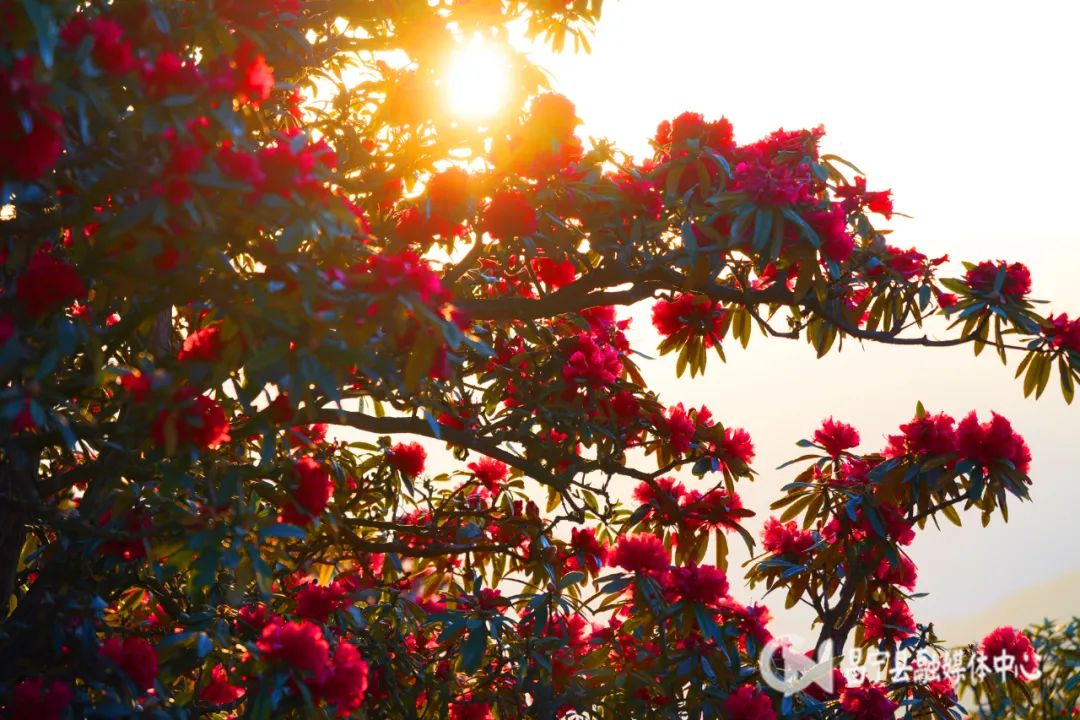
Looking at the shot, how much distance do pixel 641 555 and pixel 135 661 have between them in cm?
139

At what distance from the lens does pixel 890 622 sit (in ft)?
12.1

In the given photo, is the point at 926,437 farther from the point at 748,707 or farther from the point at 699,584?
the point at 748,707

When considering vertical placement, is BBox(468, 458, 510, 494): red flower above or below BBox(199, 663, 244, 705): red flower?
above

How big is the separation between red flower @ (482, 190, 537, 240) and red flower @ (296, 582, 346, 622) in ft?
3.57

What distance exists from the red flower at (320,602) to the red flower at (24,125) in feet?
4.64

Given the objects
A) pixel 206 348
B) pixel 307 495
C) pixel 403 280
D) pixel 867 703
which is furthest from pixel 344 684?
pixel 867 703

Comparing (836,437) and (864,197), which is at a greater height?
(864,197)

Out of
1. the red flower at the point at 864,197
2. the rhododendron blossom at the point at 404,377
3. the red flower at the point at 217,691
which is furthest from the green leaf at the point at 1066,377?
the red flower at the point at 217,691

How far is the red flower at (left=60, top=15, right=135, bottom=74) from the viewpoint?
2078 millimetres

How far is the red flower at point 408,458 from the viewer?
11.9ft

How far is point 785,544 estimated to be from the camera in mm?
3707

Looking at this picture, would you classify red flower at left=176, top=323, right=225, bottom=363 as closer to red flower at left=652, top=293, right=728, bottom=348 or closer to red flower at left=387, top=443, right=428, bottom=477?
red flower at left=387, top=443, right=428, bottom=477

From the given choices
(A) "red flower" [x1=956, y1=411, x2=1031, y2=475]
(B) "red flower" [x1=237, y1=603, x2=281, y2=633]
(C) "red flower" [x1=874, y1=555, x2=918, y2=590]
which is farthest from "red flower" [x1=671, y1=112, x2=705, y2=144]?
(B) "red flower" [x1=237, y1=603, x2=281, y2=633]

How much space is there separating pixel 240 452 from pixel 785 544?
6.06 feet
